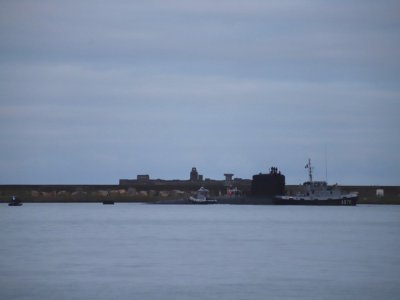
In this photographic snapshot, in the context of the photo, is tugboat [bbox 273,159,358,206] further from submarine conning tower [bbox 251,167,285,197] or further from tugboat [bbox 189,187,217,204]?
tugboat [bbox 189,187,217,204]

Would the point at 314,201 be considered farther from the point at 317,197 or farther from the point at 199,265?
the point at 199,265

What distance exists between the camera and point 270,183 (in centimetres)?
15962

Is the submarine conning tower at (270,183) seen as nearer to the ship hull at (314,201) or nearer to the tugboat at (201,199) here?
the ship hull at (314,201)

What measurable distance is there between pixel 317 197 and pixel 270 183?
746cm

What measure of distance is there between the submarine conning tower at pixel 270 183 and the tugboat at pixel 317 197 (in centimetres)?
155

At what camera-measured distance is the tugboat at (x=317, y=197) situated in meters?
156

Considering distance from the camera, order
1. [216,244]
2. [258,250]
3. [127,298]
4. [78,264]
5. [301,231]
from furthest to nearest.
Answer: [301,231]
[216,244]
[258,250]
[78,264]
[127,298]

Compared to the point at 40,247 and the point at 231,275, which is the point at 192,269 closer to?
the point at 231,275

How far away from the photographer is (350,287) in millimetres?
40594

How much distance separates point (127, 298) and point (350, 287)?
A: 913 cm

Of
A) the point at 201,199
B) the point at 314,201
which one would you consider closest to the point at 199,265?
the point at 314,201

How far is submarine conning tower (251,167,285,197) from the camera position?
6225 inches

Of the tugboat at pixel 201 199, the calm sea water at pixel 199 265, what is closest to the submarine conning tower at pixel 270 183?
the tugboat at pixel 201 199

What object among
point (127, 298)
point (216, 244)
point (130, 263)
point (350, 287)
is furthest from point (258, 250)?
point (127, 298)
